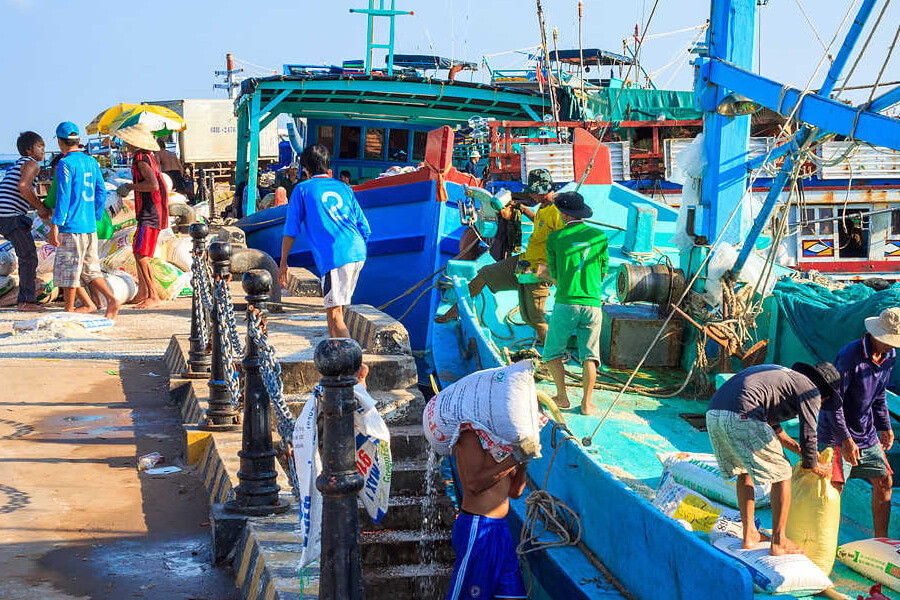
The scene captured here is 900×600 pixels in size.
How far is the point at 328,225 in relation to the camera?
629 cm

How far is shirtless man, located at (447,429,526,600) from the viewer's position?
147 inches

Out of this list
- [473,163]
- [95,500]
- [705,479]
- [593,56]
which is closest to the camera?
[95,500]

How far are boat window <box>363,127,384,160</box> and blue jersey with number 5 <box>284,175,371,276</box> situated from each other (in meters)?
15.8

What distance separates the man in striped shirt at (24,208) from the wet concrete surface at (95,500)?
2792mm

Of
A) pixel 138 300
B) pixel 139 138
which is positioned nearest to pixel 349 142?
pixel 138 300

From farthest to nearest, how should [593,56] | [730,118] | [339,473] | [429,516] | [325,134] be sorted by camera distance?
[593,56] < [325,134] < [730,118] < [429,516] < [339,473]

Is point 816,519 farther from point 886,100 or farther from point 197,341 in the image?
point 197,341

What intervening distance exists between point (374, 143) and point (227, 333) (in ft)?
55.9

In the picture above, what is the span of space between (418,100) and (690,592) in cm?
1718

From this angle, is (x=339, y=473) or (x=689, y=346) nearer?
(x=339, y=473)

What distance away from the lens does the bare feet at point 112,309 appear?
9.09 meters

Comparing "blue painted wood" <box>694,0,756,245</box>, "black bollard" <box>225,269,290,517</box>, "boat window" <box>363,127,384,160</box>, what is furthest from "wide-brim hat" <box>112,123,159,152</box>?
"boat window" <box>363,127,384,160</box>

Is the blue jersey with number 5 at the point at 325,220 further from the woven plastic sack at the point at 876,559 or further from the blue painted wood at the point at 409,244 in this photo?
the blue painted wood at the point at 409,244

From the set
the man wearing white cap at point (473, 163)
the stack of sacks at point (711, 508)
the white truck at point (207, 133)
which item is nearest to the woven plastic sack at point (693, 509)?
the stack of sacks at point (711, 508)
